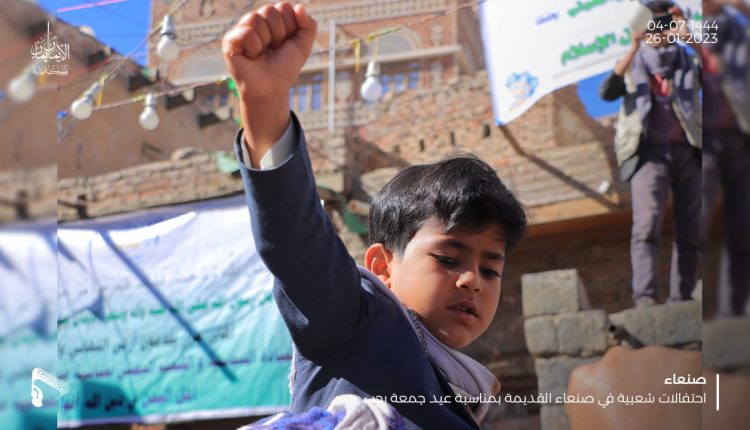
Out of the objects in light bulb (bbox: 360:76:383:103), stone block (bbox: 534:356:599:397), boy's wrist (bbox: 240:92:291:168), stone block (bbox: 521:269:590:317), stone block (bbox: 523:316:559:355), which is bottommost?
stone block (bbox: 534:356:599:397)

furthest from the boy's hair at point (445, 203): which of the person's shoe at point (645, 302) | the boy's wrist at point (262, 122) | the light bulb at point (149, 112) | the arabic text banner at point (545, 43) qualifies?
the light bulb at point (149, 112)

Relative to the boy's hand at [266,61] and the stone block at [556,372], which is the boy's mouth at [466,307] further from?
the stone block at [556,372]

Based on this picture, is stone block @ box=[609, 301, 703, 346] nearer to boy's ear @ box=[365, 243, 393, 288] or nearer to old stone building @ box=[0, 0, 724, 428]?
old stone building @ box=[0, 0, 724, 428]

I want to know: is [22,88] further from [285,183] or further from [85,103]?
[85,103]

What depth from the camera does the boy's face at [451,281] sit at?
1.26 meters

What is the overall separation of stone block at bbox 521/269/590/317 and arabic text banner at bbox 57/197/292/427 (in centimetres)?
180

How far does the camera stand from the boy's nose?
1.24 metres

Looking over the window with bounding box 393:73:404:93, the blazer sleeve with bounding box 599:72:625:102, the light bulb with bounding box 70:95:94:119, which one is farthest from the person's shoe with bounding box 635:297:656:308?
the window with bounding box 393:73:404:93

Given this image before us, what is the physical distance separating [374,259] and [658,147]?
3578 millimetres

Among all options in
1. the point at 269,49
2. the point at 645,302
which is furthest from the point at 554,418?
the point at 269,49

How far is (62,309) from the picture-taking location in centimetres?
582

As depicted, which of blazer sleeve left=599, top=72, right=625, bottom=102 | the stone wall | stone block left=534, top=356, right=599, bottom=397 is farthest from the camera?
blazer sleeve left=599, top=72, right=625, bottom=102

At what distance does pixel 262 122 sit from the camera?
3.21 ft

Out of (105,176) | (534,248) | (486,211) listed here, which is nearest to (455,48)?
(534,248)
